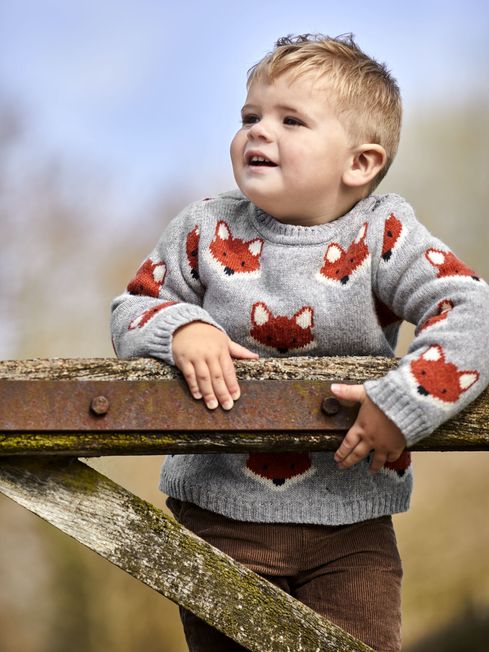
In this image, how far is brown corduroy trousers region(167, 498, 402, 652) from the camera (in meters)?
1.98

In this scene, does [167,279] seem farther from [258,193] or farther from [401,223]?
[401,223]

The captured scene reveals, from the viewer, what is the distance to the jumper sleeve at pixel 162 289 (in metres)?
1.88

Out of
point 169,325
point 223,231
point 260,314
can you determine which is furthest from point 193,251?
point 169,325

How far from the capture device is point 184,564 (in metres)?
1.77

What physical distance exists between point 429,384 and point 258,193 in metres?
0.52

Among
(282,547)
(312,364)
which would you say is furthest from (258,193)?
(282,547)

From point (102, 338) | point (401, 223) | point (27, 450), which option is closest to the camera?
point (27, 450)

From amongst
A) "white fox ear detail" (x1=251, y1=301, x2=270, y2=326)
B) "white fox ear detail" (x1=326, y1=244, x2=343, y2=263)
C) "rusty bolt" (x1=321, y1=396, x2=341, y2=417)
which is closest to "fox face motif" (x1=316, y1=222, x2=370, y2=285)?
"white fox ear detail" (x1=326, y1=244, x2=343, y2=263)

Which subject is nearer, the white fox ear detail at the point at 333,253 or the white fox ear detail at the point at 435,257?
the white fox ear detail at the point at 435,257

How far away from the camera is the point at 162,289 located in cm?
208

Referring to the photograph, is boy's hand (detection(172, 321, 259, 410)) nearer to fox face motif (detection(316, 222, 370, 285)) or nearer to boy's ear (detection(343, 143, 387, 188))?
fox face motif (detection(316, 222, 370, 285))

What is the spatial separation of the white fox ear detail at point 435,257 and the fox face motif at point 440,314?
88mm

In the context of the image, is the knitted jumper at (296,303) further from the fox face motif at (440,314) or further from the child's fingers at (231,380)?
the child's fingers at (231,380)

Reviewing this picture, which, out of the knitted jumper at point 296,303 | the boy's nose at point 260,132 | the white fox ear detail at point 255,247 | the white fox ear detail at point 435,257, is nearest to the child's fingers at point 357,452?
the knitted jumper at point 296,303
